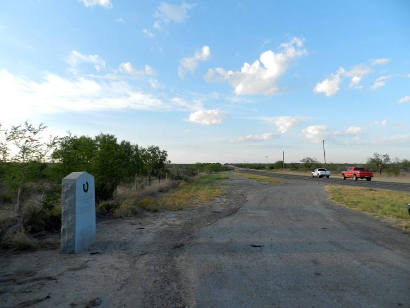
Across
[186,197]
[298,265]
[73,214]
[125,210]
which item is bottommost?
[298,265]

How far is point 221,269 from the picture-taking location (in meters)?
4.92

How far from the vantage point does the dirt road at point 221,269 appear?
3.78 meters

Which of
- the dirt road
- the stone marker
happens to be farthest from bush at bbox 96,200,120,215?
the stone marker

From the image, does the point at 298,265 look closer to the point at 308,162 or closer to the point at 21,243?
the point at 21,243

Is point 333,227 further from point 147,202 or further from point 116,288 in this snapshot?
point 147,202

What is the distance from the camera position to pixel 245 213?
448 inches

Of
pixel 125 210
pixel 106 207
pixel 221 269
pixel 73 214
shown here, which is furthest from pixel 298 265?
pixel 106 207

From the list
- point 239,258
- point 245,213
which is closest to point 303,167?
point 245,213

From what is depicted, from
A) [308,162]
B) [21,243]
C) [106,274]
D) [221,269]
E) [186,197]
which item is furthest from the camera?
[308,162]

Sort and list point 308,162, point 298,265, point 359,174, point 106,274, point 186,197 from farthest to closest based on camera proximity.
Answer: point 308,162 → point 359,174 → point 186,197 → point 298,265 → point 106,274

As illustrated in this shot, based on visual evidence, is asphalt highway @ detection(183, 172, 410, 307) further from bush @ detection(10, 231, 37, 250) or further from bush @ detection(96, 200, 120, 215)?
bush @ detection(96, 200, 120, 215)

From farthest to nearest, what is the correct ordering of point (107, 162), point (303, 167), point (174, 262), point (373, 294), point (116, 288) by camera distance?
point (303, 167) → point (107, 162) → point (174, 262) → point (116, 288) → point (373, 294)

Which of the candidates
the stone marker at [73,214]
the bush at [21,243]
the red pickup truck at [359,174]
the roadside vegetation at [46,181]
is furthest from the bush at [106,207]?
the red pickup truck at [359,174]

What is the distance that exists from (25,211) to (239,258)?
22.2ft
